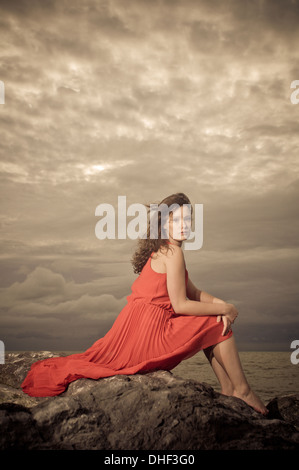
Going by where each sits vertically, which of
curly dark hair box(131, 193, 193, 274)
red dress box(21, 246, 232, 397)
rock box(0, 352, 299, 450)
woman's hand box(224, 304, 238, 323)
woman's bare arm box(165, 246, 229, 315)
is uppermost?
curly dark hair box(131, 193, 193, 274)

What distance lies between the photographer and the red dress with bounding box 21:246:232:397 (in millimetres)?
4680

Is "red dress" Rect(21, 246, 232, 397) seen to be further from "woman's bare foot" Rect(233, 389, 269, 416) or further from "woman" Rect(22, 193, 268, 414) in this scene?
"woman's bare foot" Rect(233, 389, 269, 416)

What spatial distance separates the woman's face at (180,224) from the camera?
5152 millimetres

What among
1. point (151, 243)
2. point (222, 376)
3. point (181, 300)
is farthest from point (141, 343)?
point (151, 243)

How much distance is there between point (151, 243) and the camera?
5.28m

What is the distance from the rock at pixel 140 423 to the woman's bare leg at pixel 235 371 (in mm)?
564

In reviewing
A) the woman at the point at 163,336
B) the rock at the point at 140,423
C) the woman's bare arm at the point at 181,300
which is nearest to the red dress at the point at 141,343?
the woman at the point at 163,336

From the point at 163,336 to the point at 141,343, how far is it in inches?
11.5

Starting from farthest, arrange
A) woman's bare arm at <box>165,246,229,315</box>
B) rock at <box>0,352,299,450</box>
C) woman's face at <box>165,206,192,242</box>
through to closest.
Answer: woman's face at <box>165,206,192,242</box>
woman's bare arm at <box>165,246,229,315</box>
rock at <box>0,352,299,450</box>

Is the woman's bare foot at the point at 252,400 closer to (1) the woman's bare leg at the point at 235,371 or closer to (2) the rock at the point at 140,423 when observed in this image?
(1) the woman's bare leg at the point at 235,371

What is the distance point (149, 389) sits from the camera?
403 cm

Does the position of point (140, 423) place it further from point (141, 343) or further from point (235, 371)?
point (235, 371)

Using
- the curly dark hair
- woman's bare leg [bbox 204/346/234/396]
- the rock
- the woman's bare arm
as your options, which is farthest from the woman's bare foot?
the curly dark hair
